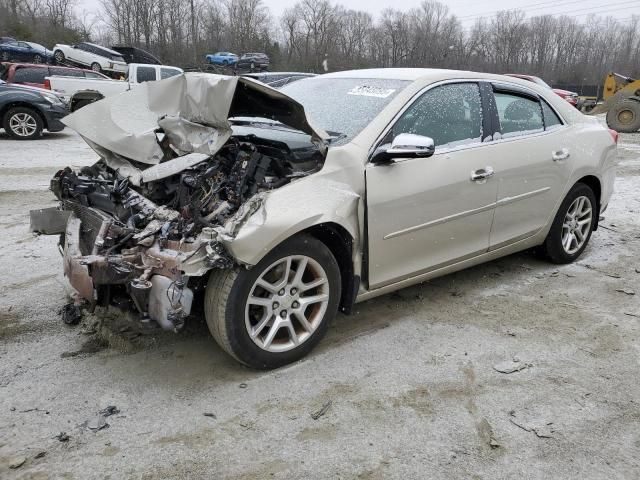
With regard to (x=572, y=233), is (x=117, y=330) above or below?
below

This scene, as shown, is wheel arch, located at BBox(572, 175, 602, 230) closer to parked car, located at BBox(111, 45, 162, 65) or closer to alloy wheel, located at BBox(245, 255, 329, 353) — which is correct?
alloy wheel, located at BBox(245, 255, 329, 353)

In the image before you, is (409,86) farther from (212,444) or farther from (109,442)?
(109,442)

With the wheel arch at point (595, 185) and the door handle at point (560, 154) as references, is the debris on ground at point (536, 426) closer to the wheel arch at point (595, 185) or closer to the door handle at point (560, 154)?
the door handle at point (560, 154)

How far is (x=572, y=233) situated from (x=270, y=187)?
3167 mm

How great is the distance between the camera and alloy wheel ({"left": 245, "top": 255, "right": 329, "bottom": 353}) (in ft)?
9.78

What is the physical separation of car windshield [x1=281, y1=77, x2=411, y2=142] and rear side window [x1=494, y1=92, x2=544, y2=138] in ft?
2.96

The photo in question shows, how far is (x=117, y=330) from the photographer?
3.48 meters

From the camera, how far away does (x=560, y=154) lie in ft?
14.5

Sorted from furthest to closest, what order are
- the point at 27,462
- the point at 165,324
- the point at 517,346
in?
the point at 517,346 → the point at 165,324 → the point at 27,462

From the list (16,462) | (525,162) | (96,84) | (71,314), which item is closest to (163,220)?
(71,314)

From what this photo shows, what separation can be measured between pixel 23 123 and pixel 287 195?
11185 millimetres

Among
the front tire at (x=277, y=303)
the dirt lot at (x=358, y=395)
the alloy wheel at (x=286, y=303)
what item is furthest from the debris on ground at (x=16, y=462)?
the alloy wheel at (x=286, y=303)

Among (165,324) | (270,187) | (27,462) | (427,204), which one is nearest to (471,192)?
(427,204)

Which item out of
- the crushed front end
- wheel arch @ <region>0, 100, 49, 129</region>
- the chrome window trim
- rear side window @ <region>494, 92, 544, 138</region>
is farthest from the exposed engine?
wheel arch @ <region>0, 100, 49, 129</region>
